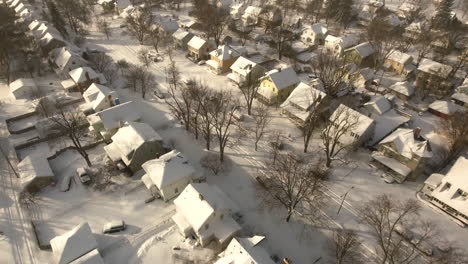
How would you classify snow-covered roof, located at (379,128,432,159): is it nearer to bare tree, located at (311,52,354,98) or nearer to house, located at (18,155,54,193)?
bare tree, located at (311,52,354,98)

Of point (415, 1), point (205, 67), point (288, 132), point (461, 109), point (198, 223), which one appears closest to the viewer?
point (198, 223)

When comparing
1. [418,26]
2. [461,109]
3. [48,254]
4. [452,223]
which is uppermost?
[418,26]

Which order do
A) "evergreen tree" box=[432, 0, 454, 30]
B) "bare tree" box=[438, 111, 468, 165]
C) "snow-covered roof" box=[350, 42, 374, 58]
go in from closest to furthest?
1. "bare tree" box=[438, 111, 468, 165]
2. "snow-covered roof" box=[350, 42, 374, 58]
3. "evergreen tree" box=[432, 0, 454, 30]

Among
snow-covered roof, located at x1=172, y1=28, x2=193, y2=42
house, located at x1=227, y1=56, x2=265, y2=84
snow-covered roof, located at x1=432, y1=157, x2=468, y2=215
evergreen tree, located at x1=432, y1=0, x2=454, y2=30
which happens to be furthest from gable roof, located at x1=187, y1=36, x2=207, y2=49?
evergreen tree, located at x1=432, y1=0, x2=454, y2=30

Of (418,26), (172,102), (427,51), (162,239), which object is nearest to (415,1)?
(418,26)

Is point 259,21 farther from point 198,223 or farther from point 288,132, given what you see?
point 198,223

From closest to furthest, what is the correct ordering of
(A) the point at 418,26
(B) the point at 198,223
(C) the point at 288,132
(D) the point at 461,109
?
(B) the point at 198,223 → (C) the point at 288,132 → (D) the point at 461,109 → (A) the point at 418,26

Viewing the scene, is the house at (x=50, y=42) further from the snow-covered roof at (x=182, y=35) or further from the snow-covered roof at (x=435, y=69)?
the snow-covered roof at (x=435, y=69)

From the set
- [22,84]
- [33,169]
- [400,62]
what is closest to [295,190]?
[33,169]
